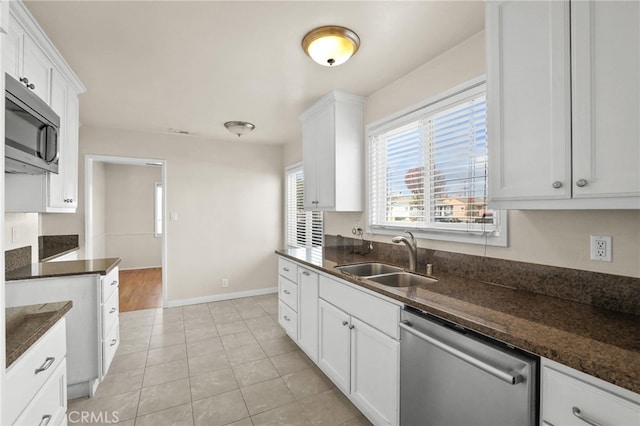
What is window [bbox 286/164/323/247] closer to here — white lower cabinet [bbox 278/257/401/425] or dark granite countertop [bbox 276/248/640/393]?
white lower cabinet [bbox 278/257/401/425]

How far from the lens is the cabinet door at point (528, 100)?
4.00 feet

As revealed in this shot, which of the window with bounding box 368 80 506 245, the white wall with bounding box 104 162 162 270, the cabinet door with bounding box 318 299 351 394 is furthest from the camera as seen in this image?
the white wall with bounding box 104 162 162 270

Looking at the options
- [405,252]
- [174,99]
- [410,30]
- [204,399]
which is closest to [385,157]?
[405,252]

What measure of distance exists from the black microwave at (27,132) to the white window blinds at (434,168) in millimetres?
2321

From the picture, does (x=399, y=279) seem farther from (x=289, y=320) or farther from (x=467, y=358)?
(x=289, y=320)

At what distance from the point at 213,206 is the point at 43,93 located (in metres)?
2.65

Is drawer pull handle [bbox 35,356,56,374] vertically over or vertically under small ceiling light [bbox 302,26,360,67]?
under

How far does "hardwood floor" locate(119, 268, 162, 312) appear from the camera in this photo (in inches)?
171

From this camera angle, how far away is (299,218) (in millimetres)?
4668

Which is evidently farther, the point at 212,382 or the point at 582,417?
the point at 212,382

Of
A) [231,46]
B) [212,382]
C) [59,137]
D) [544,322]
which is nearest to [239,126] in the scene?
[231,46]

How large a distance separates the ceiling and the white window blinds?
42cm

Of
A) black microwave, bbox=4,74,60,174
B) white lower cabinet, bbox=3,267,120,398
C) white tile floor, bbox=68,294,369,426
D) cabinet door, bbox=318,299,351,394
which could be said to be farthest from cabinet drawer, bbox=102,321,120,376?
cabinet door, bbox=318,299,351,394

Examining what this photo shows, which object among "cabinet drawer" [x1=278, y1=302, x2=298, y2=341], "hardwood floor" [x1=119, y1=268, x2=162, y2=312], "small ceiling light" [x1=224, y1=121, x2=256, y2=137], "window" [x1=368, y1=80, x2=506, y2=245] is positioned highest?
"small ceiling light" [x1=224, y1=121, x2=256, y2=137]
